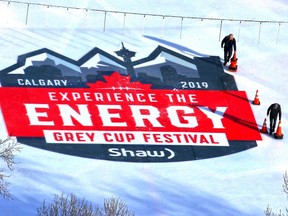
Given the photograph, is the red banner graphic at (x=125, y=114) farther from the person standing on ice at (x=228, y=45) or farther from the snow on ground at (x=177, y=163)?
the person standing on ice at (x=228, y=45)

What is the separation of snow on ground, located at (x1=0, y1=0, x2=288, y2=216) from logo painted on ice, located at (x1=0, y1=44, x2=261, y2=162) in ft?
1.35

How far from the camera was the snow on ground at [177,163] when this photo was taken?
40.8 meters

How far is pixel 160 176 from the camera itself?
41906 mm

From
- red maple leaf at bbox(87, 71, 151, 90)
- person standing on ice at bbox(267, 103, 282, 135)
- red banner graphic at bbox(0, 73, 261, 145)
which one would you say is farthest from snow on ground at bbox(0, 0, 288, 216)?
red maple leaf at bbox(87, 71, 151, 90)

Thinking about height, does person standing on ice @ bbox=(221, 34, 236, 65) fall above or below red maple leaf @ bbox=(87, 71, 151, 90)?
above

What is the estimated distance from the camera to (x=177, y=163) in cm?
4262

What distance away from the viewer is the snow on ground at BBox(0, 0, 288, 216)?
4075 centimetres

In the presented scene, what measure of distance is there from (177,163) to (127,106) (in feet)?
9.73

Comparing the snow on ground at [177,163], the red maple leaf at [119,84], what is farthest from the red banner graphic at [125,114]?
the snow on ground at [177,163]

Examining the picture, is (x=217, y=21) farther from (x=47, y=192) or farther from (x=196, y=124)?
(x=47, y=192)

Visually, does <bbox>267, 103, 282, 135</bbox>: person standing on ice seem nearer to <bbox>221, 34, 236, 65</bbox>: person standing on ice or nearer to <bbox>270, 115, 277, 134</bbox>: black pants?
<bbox>270, 115, 277, 134</bbox>: black pants

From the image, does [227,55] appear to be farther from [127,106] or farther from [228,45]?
[127,106]

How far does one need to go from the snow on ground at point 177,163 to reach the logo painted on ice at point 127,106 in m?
0.41

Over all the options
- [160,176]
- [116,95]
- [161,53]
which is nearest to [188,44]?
[161,53]
